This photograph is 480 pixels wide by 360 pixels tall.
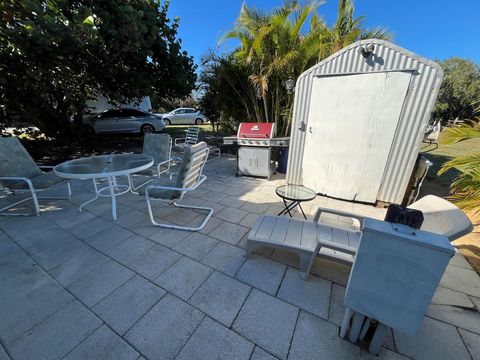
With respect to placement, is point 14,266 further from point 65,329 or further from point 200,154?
point 200,154

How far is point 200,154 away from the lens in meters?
2.52

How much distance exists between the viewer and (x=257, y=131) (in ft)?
14.2

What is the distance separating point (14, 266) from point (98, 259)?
72 centimetres

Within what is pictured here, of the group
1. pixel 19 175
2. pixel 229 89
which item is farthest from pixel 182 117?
pixel 19 175

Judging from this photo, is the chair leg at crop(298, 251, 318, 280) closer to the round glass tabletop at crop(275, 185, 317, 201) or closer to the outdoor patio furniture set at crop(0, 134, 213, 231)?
the round glass tabletop at crop(275, 185, 317, 201)

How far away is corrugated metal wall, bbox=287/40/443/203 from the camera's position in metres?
2.70

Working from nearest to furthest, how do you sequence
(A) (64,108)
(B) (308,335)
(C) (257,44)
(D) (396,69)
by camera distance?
1. (B) (308,335)
2. (D) (396,69)
3. (C) (257,44)
4. (A) (64,108)

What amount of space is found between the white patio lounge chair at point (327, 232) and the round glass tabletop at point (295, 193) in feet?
1.19

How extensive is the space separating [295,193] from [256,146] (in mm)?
1940

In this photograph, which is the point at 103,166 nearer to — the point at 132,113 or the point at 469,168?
the point at 469,168

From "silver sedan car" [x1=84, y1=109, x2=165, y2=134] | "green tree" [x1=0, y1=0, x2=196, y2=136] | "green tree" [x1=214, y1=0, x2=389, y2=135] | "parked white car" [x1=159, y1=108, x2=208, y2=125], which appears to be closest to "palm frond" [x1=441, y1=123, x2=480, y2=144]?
"green tree" [x1=214, y1=0, x2=389, y2=135]

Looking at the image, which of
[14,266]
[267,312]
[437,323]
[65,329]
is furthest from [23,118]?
[437,323]

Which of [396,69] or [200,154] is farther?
[396,69]

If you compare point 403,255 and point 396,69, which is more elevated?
point 396,69
